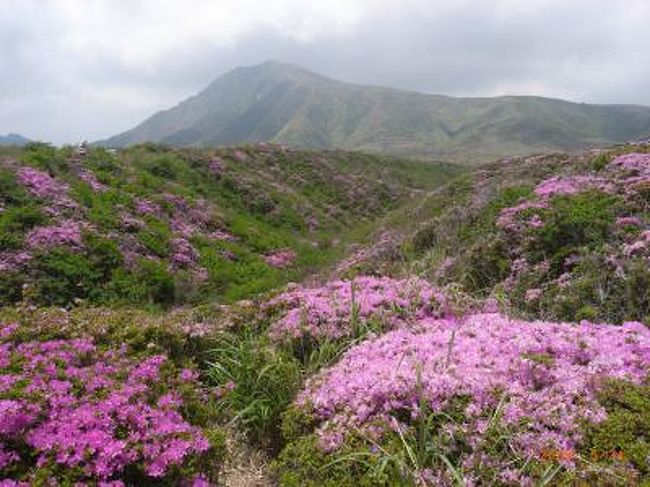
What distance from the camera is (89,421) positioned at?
5633 millimetres


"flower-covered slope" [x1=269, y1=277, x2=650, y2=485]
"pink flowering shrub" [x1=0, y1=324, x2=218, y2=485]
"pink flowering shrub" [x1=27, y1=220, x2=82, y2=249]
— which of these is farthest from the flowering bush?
"flower-covered slope" [x1=269, y1=277, x2=650, y2=485]

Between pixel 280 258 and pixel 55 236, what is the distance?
355 inches

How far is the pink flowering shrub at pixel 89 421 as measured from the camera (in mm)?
5238

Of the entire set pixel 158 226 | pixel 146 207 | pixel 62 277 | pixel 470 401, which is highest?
pixel 146 207

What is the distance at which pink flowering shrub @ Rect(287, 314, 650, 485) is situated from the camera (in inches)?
217

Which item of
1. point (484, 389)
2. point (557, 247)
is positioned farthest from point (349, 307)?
point (557, 247)

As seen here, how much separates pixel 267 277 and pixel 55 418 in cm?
1478

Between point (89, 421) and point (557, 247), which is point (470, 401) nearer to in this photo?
point (89, 421)

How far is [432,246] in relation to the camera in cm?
1884

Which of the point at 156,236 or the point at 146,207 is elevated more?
the point at 146,207

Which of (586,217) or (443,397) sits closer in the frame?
(443,397)

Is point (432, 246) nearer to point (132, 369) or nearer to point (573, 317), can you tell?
point (573, 317)

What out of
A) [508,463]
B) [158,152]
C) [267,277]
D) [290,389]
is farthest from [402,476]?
[158,152]

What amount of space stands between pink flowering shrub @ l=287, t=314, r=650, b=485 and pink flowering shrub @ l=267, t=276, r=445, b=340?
1.52m
